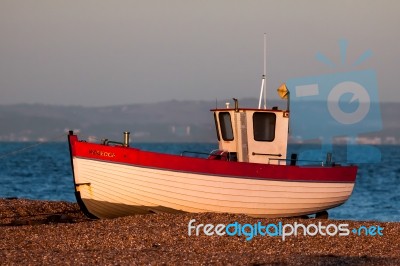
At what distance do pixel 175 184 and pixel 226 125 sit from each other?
2789mm

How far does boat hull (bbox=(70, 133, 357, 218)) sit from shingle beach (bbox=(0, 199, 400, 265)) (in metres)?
0.47

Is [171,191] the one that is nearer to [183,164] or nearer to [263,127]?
[183,164]

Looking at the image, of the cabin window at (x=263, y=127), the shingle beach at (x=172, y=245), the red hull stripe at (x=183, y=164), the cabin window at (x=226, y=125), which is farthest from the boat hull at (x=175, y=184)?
the cabin window at (x=226, y=125)

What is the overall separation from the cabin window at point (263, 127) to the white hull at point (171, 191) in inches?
57.8

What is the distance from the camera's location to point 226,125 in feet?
78.4

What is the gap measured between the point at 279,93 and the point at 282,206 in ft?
9.71

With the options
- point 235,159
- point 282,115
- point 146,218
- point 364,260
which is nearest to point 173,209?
point 146,218

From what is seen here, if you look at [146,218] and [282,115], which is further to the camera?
[282,115]

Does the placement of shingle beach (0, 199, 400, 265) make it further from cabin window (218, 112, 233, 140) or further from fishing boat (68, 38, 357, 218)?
cabin window (218, 112, 233, 140)

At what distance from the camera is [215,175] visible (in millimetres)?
21859

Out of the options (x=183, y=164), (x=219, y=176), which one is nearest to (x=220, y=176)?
(x=219, y=176)

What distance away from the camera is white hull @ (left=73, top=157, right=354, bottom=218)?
859 inches

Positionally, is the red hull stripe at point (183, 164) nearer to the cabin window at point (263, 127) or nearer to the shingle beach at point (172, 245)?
the shingle beach at point (172, 245)

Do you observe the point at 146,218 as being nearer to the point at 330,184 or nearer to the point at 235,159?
the point at 235,159
